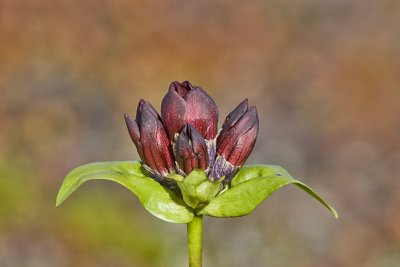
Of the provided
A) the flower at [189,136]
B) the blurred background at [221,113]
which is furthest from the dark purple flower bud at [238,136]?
the blurred background at [221,113]

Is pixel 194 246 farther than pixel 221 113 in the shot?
No

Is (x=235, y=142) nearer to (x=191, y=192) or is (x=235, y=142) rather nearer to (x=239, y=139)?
(x=239, y=139)

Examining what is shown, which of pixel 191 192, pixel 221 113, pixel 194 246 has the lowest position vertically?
pixel 194 246

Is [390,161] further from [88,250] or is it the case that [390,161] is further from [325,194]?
[88,250]

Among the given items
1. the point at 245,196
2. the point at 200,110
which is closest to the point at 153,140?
the point at 200,110

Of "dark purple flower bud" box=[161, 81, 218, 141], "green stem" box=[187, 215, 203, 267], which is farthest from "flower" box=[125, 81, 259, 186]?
"green stem" box=[187, 215, 203, 267]

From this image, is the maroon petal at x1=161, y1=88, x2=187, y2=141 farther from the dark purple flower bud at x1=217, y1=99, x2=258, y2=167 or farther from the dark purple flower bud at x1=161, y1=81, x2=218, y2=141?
the dark purple flower bud at x1=217, y1=99, x2=258, y2=167
